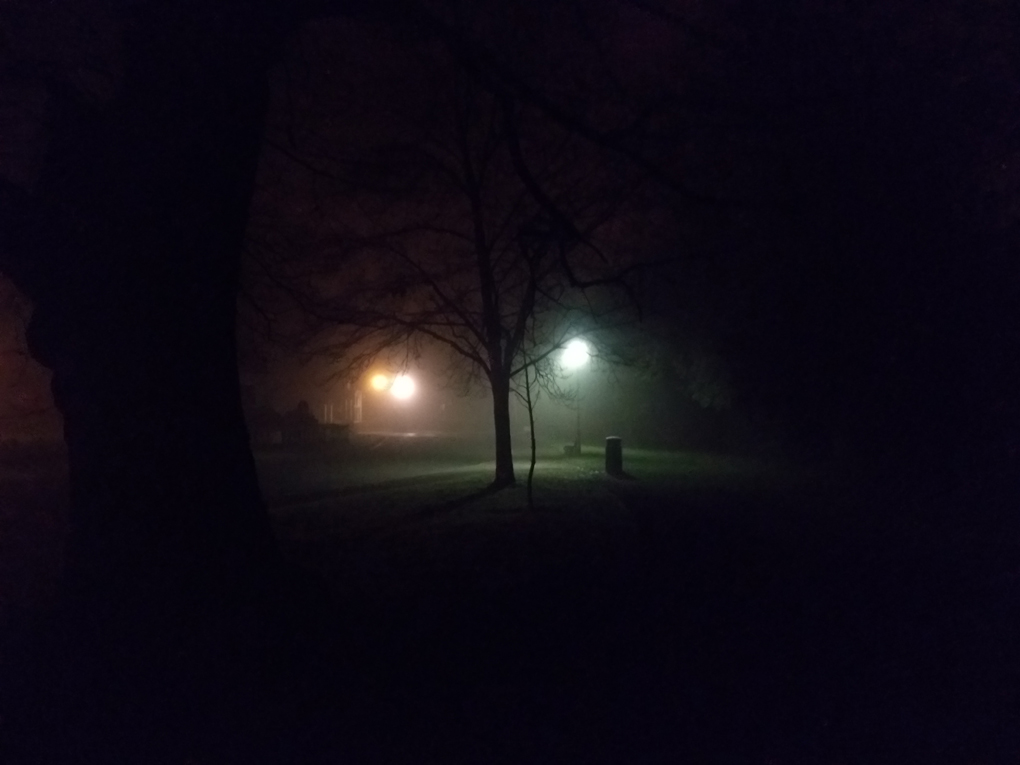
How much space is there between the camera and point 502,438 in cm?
1875

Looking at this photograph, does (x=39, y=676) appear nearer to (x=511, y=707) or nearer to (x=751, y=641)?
(x=511, y=707)

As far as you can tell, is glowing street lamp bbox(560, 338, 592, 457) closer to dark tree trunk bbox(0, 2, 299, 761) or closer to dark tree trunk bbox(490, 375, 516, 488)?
dark tree trunk bbox(490, 375, 516, 488)

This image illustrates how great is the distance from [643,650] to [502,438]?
39.3 feet

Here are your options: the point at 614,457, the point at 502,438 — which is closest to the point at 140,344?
the point at 502,438

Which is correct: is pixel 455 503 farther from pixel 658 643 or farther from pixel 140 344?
pixel 140 344

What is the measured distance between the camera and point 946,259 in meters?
14.7

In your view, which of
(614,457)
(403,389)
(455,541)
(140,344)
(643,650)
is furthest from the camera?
(403,389)

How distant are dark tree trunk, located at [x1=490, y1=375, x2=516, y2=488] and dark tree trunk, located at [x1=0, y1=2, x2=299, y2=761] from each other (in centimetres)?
1309

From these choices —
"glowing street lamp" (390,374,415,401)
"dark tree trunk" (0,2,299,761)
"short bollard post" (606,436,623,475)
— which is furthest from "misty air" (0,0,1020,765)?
"glowing street lamp" (390,374,415,401)

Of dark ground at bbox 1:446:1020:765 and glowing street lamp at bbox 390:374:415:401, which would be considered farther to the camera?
glowing street lamp at bbox 390:374:415:401

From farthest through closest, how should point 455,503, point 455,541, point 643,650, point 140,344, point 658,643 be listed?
1. point 455,503
2. point 455,541
3. point 658,643
4. point 643,650
5. point 140,344

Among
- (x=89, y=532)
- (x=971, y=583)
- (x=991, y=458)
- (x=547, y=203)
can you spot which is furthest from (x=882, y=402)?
(x=89, y=532)

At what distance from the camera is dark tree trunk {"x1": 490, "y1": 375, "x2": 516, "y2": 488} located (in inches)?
726

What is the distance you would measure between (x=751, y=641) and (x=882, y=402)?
1283 centimetres
